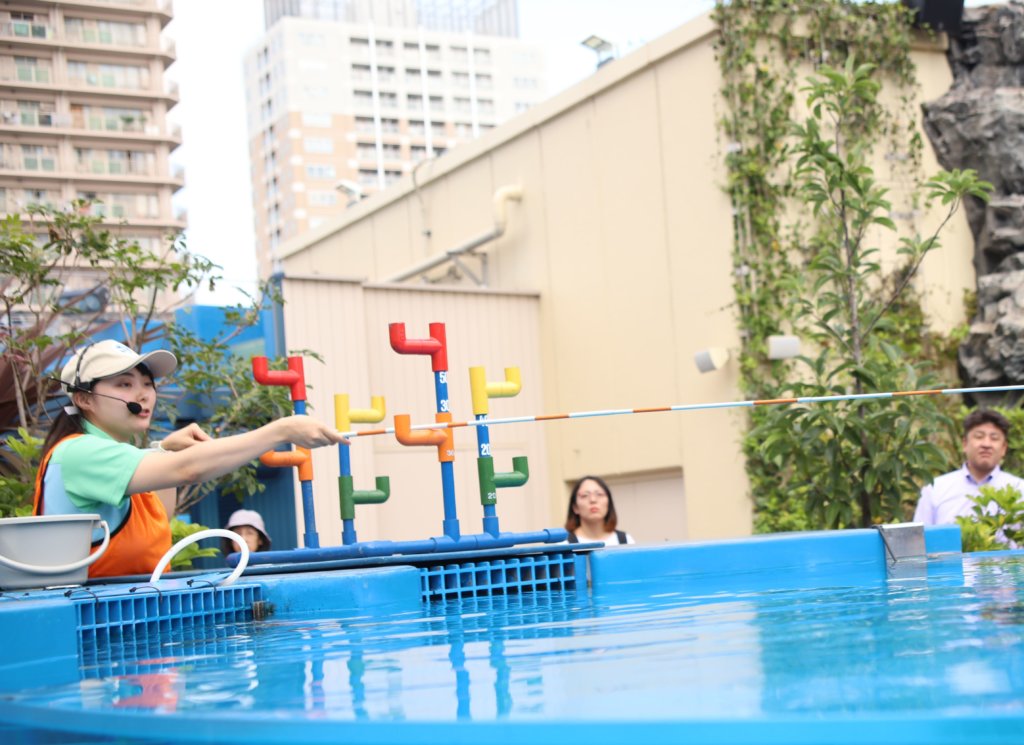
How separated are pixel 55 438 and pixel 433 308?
8.81 m

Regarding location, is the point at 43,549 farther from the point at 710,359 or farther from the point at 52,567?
the point at 710,359

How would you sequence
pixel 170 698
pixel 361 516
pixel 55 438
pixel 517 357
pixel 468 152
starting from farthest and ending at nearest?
1. pixel 468 152
2. pixel 517 357
3. pixel 361 516
4. pixel 55 438
5. pixel 170 698

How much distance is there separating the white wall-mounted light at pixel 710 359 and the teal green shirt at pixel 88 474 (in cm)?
767

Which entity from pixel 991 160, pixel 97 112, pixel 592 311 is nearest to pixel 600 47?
pixel 592 311

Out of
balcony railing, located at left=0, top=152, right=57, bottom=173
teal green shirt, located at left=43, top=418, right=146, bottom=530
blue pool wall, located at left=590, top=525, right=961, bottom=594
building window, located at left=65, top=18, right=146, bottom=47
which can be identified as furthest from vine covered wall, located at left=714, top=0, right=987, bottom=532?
building window, located at left=65, top=18, right=146, bottom=47

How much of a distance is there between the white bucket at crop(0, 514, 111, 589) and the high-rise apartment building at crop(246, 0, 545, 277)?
60.2 meters

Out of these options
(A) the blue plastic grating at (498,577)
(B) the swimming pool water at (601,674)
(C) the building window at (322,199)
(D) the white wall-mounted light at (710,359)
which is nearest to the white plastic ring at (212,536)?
(B) the swimming pool water at (601,674)

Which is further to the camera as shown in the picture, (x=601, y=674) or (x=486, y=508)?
(x=486, y=508)

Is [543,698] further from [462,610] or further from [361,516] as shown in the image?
[361,516]

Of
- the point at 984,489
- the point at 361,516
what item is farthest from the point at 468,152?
the point at 984,489

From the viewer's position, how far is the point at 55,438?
3578 millimetres

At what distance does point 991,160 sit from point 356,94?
58.6 m

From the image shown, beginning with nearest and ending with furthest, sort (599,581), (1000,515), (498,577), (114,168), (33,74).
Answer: (498,577) < (599,581) < (1000,515) < (33,74) < (114,168)

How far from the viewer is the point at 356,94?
221 feet
